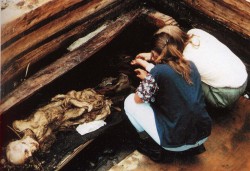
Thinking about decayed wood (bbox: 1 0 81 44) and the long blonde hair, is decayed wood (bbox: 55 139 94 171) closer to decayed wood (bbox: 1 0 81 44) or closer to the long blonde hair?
the long blonde hair

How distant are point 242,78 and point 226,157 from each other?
0.98m

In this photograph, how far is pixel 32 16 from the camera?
3746 millimetres

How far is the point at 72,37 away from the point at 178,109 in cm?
166

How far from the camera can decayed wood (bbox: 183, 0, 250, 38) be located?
4.42m

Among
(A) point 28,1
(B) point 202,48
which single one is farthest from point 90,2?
(B) point 202,48

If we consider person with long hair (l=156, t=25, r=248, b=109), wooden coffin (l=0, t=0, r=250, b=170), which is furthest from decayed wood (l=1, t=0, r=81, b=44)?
person with long hair (l=156, t=25, r=248, b=109)

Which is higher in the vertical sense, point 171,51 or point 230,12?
point 171,51

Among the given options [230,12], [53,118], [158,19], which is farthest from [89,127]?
[230,12]

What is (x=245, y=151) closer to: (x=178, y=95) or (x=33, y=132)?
(x=178, y=95)

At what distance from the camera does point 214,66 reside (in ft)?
12.8

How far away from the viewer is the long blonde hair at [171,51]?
3459mm

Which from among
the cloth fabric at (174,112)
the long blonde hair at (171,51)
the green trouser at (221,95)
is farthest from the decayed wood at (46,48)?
the green trouser at (221,95)

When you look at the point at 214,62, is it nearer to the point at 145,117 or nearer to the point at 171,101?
the point at 171,101

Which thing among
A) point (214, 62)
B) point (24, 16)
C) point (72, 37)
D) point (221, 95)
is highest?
point (24, 16)
